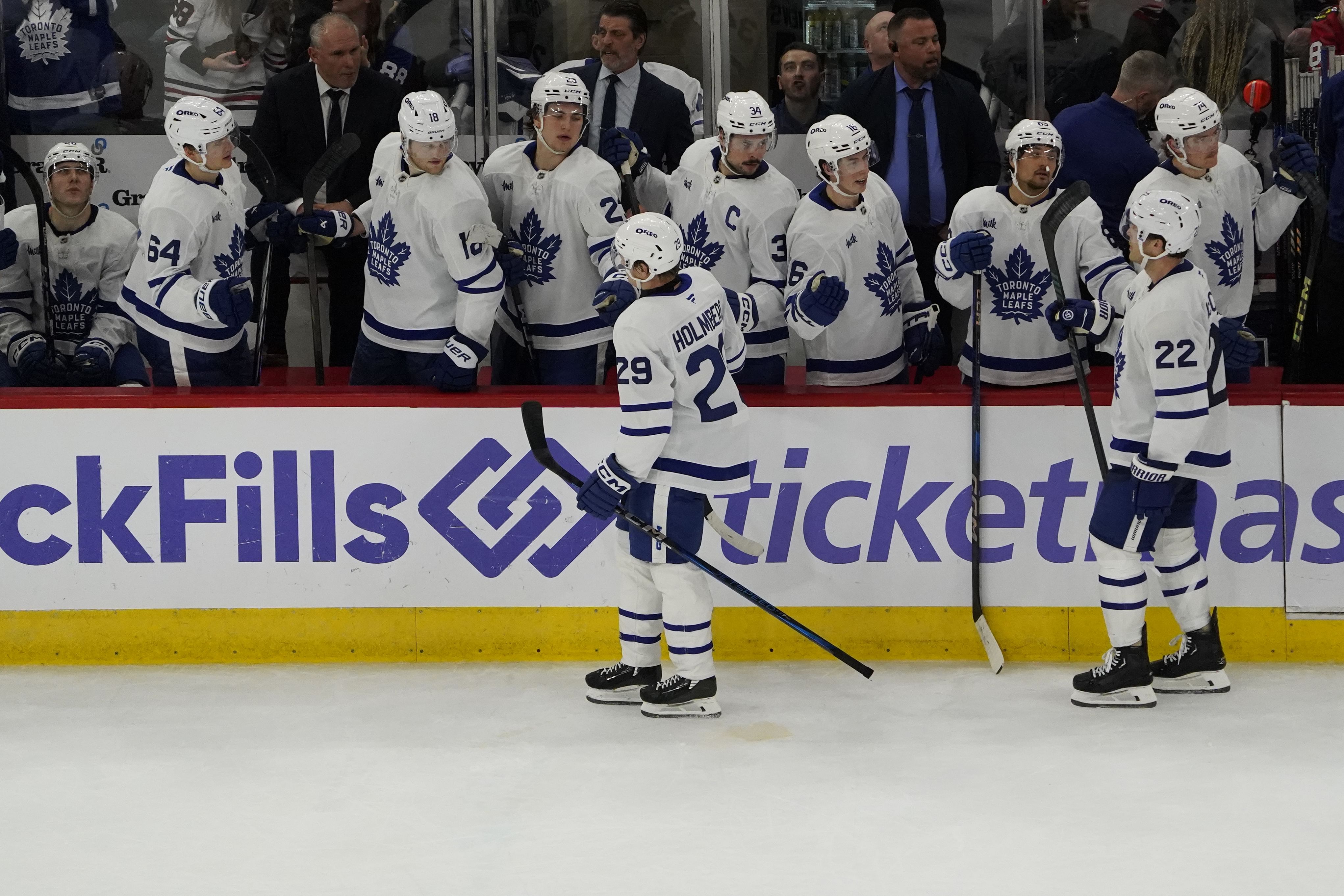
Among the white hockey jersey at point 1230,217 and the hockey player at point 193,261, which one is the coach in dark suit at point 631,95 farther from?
the white hockey jersey at point 1230,217

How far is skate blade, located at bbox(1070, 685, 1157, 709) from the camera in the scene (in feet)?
14.5

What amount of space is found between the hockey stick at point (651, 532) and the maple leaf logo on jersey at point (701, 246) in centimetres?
Result: 102

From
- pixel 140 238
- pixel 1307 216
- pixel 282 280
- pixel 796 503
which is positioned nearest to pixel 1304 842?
pixel 796 503

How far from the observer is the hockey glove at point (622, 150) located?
5176 mm

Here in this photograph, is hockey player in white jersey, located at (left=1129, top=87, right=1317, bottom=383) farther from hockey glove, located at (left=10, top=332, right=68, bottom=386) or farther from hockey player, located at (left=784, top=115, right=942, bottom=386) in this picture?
hockey glove, located at (left=10, top=332, right=68, bottom=386)

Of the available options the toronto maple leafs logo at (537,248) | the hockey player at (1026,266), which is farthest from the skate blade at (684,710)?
the toronto maple leafs logo at (537,248)

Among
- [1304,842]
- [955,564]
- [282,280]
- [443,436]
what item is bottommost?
[1304,842]

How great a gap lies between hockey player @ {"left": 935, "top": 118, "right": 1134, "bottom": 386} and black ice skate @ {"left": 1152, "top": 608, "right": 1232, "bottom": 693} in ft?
3.26

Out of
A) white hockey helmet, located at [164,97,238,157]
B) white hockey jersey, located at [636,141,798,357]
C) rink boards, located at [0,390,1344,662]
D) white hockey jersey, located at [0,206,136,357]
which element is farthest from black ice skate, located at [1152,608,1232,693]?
white hockey jersey, located at [0,206,136,357]

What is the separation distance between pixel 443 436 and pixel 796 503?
110 cm

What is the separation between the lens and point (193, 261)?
5.19 metres

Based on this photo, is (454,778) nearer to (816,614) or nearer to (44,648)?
(816,614)

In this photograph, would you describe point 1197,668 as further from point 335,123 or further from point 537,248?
point 335,123

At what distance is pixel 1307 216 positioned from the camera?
6203 mm
